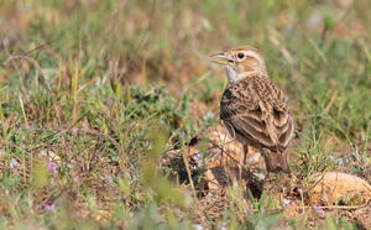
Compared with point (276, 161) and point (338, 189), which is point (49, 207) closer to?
point (276, 161)

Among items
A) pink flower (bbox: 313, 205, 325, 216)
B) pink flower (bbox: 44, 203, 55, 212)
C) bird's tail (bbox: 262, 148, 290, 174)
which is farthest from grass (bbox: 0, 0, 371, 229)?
bird's tail (bbox: 262, 148, 290, 174)

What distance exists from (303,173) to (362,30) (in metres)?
4.74

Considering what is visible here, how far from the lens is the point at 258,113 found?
5.06 m

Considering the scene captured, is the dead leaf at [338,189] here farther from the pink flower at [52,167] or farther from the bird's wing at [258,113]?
the pink flower at [52,167]

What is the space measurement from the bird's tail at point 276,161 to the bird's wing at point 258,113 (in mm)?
47

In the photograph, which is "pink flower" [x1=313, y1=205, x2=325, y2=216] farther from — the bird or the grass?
the bird

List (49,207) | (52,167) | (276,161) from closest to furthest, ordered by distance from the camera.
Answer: (49,207) → (52,167) → (276,161)

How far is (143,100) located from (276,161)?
6.52 feet

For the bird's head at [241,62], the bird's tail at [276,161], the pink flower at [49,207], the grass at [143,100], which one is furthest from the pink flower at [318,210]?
the bird's head at [241,62]

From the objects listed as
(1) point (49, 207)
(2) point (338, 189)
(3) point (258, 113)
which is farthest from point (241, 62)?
(1) point (49, 207)

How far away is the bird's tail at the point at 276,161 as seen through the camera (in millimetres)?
4539

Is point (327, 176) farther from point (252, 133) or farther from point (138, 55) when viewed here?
point (138, 55)

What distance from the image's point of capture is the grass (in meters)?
3.97

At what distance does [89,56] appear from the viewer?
6.90 meters
